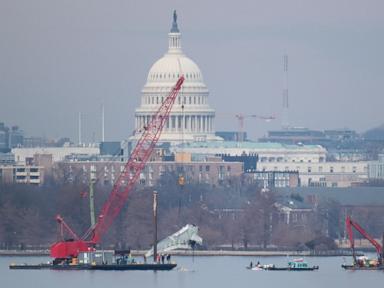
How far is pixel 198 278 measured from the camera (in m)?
117

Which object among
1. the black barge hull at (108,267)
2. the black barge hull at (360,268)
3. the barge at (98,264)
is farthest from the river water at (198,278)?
the barge at (98,264)

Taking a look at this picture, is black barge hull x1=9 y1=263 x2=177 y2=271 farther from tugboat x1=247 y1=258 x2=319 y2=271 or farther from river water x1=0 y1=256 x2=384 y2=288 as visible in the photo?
tugboat x1=247 y1=258 x2=319 y2=271

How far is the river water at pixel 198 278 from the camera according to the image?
371 feet

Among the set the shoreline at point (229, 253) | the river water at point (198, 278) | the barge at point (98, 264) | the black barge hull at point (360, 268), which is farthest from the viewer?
the shoreline at point (229, 253)

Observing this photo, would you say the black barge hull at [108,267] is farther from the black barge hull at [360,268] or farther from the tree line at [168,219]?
the tree line at [168,219]

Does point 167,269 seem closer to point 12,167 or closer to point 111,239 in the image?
point 111,239

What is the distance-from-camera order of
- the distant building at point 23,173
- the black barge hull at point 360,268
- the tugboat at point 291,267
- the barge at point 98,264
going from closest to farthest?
the barge at point 98,264, the black barge hull at point 360,268, the tugboat at point 291,267, the distant building at point 23,173

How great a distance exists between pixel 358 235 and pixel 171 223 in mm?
8952

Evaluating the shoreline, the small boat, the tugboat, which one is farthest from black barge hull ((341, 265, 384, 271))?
the shoreline

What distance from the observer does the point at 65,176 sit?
588ft

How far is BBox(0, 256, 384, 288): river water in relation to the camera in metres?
113

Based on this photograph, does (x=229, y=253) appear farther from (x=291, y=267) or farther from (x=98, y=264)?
(x=98, y=264)

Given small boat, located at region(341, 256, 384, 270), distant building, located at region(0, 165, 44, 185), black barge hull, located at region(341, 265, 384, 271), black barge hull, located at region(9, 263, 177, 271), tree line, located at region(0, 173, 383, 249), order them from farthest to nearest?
1. distant building, located at region(0, 165, 44, 185)
2. tree line, located at region(0, 173, 383, 249)
3. small boat, located at region(341, 256, 384, 270)
4. black barge hull, located at region(341, 265, 384, 271)
5. black barge hull, located at region(9, 263, 177, 271)

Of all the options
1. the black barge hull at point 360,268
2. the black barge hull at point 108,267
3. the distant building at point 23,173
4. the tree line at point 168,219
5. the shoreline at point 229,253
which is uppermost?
the distant building at point 23,173
